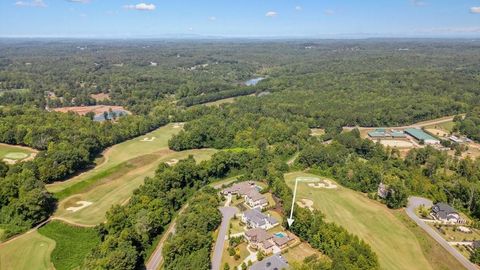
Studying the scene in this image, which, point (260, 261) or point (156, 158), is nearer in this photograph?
point (260, 261)

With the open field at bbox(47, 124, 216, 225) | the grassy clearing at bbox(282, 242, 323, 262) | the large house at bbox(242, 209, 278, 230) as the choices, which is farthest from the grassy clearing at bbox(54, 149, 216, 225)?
the grassy clearing at bbox(282, 242, 323, 262)

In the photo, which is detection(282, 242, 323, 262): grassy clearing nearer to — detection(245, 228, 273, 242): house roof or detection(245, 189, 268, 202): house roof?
detection(245, 228, 273, 242): house roof

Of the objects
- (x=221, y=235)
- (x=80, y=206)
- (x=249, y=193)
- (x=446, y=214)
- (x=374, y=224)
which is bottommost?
(x=374, y=224)

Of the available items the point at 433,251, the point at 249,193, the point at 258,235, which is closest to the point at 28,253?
the point at 258,235

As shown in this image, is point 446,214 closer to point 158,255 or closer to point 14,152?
point 158,255

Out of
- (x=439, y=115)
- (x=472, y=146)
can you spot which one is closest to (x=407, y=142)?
(x=472, y=146)

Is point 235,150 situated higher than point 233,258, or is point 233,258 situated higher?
point 235,150

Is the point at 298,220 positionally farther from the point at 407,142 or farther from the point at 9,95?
the point at 9,95
